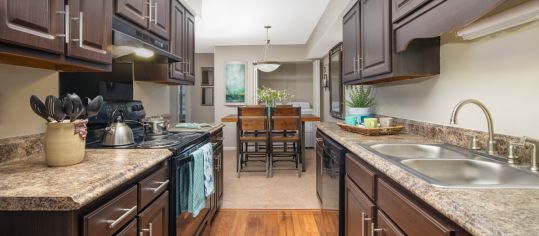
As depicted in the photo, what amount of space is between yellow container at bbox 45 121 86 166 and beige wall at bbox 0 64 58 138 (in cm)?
32

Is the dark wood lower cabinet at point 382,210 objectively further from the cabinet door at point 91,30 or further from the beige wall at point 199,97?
the beige wall at point 199,97

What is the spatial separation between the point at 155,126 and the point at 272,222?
1.39 metres

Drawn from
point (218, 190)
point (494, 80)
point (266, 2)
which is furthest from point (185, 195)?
point (266, 2)

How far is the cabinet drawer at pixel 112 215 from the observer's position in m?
0.90

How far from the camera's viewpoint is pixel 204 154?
6.88ft

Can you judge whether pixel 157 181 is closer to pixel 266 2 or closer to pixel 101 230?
pixel 101 230

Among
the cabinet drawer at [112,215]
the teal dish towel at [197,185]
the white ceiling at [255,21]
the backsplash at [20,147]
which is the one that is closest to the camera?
the cabinet drawer at [112,215]

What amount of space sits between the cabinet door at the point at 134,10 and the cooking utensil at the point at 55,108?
0.73 metres

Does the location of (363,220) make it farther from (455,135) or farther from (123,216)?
(123,216)

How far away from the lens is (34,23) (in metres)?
1.00

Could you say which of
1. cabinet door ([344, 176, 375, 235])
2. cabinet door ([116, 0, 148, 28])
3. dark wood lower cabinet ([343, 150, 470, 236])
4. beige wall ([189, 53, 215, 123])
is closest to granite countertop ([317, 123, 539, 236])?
dark wood lower cabinet ([343, 150, 470, 236])

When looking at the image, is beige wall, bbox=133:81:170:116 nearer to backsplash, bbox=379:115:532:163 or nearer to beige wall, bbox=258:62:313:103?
backsplash, bbox=379:115:532:163

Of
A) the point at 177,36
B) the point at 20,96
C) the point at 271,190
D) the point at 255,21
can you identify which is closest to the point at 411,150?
the point at 20,96

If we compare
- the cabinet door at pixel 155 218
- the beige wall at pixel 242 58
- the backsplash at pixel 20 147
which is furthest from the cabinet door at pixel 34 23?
the beige wall at pixel 242 58
